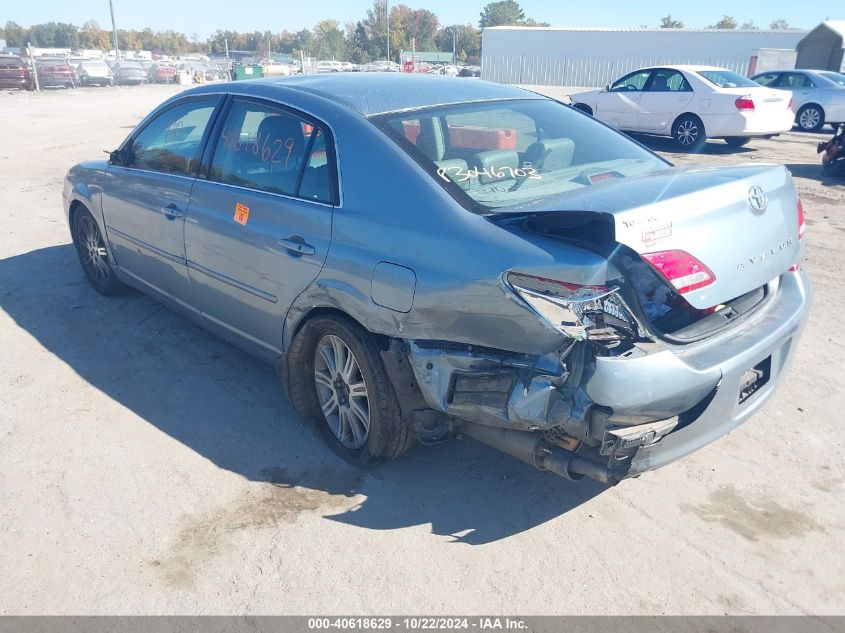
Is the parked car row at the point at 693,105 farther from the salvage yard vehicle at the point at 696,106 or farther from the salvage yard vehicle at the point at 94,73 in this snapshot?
the salvage yard vehicle at the point at 94,73

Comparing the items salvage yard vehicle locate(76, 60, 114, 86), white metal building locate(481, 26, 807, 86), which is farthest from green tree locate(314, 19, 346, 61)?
salvage yard vehicle locate(76, 60, 114, 86)

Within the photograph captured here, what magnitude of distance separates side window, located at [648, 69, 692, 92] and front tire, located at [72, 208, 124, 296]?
11.4 m

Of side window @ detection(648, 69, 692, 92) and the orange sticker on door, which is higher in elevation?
side window @ detection(648, 69, 692, 92)

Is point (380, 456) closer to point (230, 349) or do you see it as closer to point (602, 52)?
point (230, 349)

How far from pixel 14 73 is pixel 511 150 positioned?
32346 mm

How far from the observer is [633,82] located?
14312mm

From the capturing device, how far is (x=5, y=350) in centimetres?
486

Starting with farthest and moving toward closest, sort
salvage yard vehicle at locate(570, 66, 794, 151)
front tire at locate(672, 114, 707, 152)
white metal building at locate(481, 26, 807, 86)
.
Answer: white metal building at locate(481, 26, 807, 86), front tire at locate(672, 114, 707, 152), salvage yard vehicle at locate(570, 66, 794, 151)

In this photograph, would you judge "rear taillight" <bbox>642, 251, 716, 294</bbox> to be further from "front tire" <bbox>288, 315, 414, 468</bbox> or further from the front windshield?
"front tire" <bbox>288, 315, 414, 468</bbox>

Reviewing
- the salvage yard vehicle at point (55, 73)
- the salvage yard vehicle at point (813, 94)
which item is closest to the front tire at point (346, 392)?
the salvage yard vehicle at point (813, 94)

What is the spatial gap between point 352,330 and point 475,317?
0.73 metres

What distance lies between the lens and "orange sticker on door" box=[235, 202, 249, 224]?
12.2 feet

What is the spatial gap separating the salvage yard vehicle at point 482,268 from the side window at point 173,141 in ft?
0.14

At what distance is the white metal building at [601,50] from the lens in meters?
40.0
